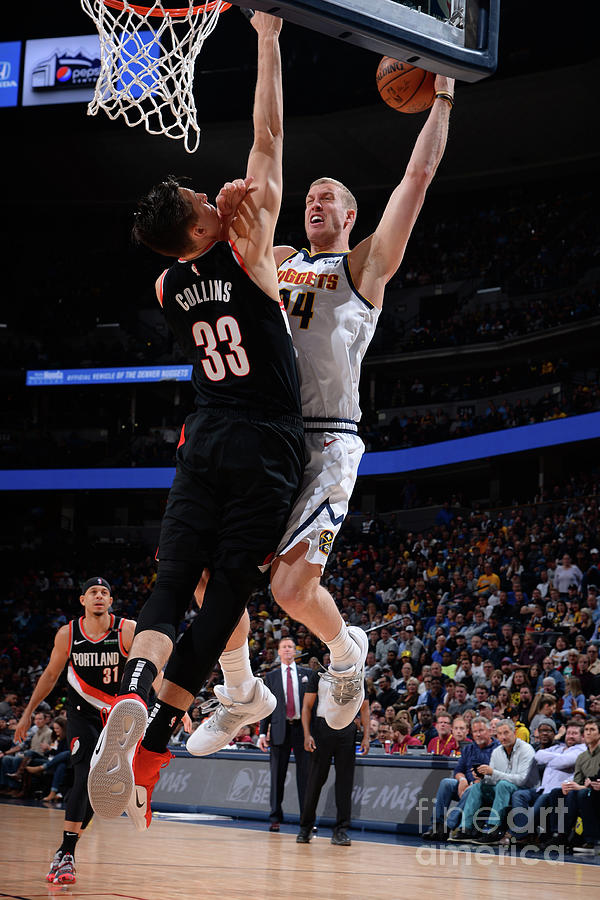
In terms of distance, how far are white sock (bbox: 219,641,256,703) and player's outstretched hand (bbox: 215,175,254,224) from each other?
1.95 m

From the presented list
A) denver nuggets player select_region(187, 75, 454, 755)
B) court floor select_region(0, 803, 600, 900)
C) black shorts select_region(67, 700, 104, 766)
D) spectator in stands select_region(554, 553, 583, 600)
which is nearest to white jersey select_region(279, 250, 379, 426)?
denver nuggets player select_region(187, 75, 454, 755)

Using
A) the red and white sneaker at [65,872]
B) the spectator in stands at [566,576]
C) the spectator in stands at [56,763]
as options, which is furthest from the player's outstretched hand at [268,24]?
the spectator in stands at [566,576]

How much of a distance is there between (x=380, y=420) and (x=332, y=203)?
1059 inches

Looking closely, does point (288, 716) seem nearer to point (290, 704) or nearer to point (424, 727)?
point (290, 704)

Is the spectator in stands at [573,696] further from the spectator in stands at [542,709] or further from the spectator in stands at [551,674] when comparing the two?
the spectator in stands at [551,674]

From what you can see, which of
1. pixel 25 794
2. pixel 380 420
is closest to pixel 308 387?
pixel 25 794

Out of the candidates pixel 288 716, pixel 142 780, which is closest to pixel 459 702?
pixel 288 716

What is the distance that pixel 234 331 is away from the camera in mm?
3963

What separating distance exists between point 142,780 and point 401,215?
2.72 metres

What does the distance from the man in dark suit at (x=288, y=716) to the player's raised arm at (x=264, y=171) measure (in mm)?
7615

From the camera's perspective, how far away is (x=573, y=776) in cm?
955

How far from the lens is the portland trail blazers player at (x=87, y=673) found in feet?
23.9

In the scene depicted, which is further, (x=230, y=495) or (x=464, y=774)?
(x=464, y=774)

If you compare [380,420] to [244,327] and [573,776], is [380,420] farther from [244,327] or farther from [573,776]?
[244,327]
